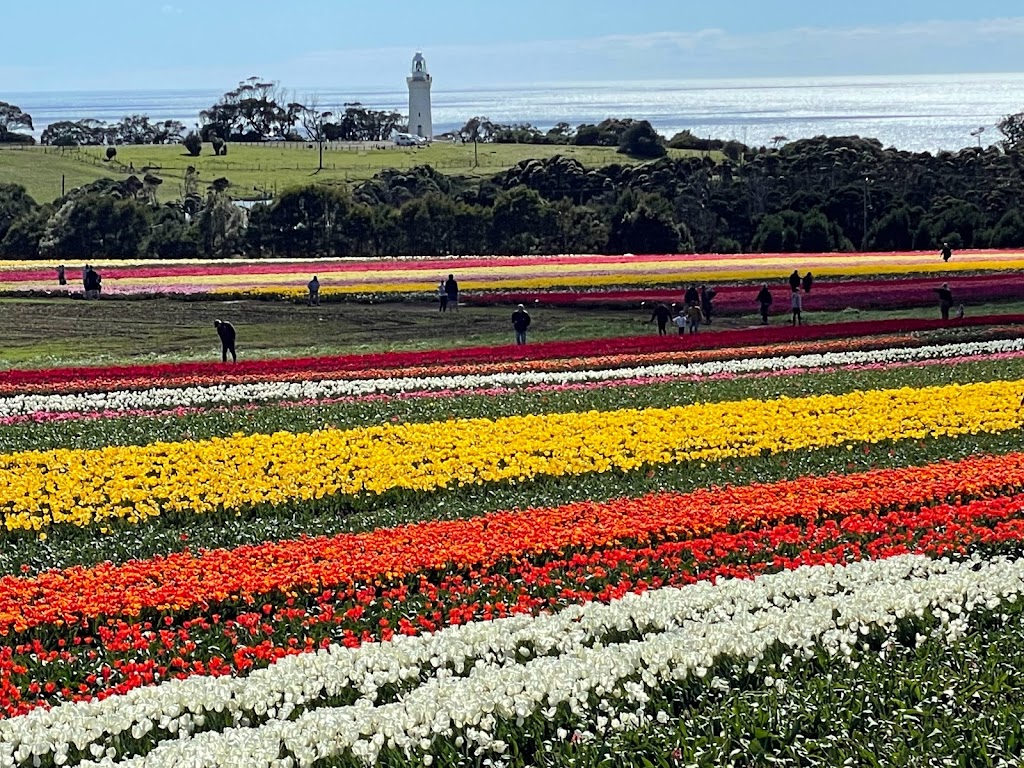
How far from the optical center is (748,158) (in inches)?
4870

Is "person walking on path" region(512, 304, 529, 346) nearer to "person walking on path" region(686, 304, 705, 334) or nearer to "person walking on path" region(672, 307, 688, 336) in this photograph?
"person walking on path" region(672, 307, 688, 336)

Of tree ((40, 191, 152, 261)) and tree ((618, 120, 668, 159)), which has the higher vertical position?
tree ((618, 120, 668, 159))

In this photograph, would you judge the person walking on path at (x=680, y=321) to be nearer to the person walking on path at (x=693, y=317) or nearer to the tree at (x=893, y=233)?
the person walking on path at (x=693, y=317)

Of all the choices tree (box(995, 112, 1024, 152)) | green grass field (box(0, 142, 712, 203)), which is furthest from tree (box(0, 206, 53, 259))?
tree (box(995, 112, 1024, 152))

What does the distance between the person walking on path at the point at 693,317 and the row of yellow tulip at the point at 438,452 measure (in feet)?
48.8

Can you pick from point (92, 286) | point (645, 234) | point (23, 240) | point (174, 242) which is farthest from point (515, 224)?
point (92, 286)

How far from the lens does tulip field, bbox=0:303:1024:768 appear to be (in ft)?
31.8

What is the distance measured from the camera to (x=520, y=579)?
1411 cm

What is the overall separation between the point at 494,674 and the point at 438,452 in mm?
10969

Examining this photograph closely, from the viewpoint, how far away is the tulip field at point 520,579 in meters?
9.70

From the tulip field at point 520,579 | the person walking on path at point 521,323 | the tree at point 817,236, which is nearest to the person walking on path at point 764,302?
the person walking on path at point 521,323

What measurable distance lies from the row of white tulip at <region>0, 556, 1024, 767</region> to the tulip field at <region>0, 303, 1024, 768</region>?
1.2 inches

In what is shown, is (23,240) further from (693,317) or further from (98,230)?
(693,317)

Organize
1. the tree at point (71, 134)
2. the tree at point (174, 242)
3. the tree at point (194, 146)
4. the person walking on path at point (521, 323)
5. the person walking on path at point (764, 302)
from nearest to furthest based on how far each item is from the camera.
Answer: the person walking on path at point (521, 323)
the person walking on path at point (764, 302)
the tree at point (174, 242)
the tree at point (194, 146)
the tree at point (71, 134)
